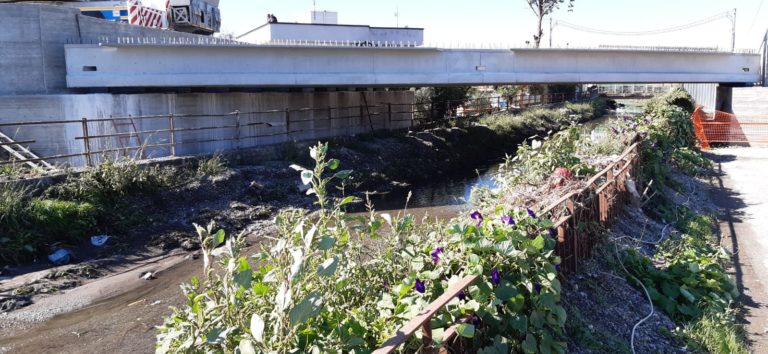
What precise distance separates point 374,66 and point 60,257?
12.9 metres

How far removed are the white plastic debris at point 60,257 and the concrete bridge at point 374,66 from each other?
738cm

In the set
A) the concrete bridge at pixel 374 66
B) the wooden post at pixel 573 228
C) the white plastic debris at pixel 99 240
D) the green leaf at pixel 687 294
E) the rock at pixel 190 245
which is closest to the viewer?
the wooden post at pixel 573 228

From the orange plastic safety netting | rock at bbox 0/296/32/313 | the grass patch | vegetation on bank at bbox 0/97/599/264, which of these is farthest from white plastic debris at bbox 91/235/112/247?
the orange plastic safety netting

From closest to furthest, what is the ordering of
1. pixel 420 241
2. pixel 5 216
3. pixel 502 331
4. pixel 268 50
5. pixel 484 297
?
pixel 484 297
pixel 502 331
pixel 420 241
pixel 5 216
pixel 268 50

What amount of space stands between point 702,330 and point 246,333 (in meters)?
5.86

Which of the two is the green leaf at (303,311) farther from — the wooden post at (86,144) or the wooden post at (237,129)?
the wooden post at (237,129)

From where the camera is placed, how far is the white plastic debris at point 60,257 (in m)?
12.0

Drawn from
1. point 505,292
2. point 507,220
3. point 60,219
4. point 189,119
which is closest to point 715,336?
point 507,220

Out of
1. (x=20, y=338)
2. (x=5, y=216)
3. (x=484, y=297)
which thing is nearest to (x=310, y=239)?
(x=484, y=297)

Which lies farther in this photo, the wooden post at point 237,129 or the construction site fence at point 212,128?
the wooden post at point 237,129

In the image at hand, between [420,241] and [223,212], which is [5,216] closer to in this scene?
[223,212]

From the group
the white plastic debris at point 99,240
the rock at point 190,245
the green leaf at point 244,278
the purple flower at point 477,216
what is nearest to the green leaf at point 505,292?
the purple flower at point 477,216

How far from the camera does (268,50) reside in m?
20.3

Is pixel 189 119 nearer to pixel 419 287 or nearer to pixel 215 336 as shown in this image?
pixel 419 287
